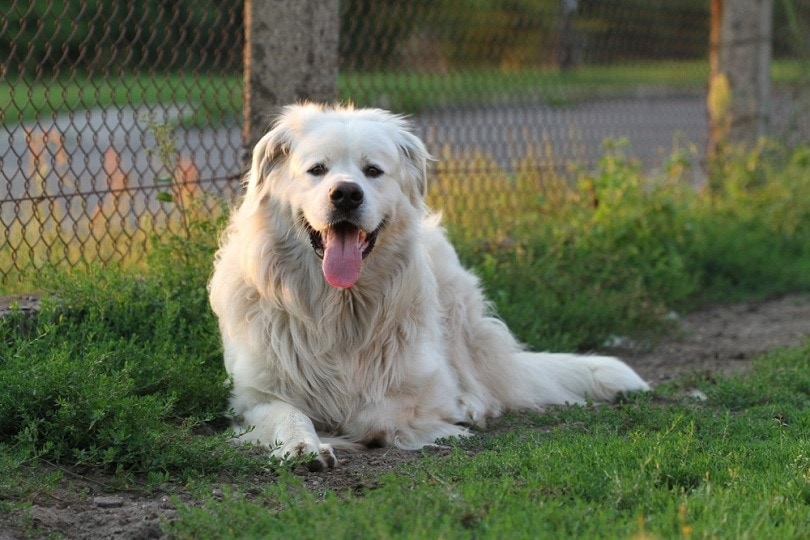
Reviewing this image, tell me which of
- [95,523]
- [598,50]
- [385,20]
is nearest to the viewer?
[95,523]

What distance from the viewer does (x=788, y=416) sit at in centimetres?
458

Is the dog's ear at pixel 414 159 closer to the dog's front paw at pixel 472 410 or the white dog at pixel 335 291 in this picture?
the white dog at pixel 335 291

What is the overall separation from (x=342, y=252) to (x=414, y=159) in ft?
2.11

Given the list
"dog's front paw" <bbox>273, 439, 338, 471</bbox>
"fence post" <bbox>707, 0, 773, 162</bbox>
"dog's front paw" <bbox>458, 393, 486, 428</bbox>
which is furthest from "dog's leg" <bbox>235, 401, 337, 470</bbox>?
"fence post" <bbox>707, 0, 773, 162</bbox>

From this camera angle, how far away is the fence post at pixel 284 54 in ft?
18.8

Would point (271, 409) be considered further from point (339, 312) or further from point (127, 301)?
point (127, 301)

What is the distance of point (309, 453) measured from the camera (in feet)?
12.9

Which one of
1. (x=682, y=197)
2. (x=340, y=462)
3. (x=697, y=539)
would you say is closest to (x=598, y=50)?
(x=682, y=197)

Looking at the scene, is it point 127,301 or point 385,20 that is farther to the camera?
point 385,20

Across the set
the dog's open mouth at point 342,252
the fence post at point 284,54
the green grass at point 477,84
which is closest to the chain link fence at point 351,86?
the green grass at point 477,84

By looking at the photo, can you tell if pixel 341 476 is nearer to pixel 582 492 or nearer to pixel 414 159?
pixel 582 492

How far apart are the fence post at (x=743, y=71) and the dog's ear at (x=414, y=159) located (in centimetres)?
560

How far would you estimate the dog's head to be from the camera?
427cm

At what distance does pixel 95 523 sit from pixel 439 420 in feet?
5.62
